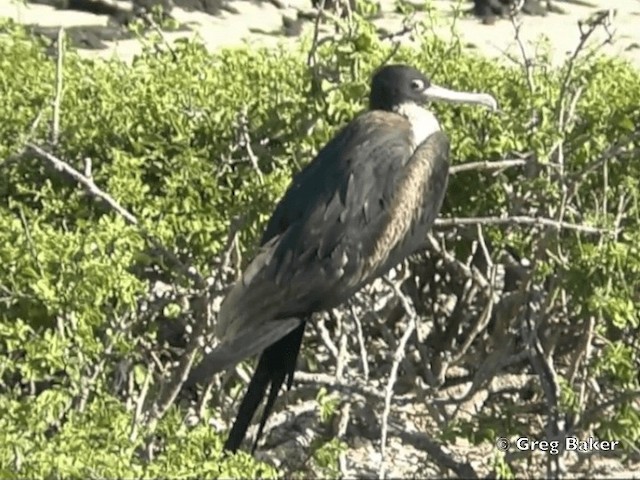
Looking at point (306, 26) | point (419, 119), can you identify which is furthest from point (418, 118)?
point (306, 26)

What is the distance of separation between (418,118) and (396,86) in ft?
0.31

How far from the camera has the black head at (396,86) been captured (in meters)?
4.16

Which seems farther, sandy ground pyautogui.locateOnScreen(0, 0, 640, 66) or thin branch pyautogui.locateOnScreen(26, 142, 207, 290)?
sandy ground pyautogui.locateOnScreen(0, 0, 640, 66)

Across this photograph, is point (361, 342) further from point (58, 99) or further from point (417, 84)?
point (58, 99)

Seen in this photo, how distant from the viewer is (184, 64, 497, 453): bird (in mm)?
3730

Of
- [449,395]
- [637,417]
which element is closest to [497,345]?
[449,395]

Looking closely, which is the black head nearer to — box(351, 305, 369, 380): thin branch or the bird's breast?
the bird's breast

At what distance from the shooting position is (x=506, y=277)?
15.0 ft

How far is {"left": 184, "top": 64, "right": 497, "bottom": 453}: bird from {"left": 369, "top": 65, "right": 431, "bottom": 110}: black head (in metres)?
0.17

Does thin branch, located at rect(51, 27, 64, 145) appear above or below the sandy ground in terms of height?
above

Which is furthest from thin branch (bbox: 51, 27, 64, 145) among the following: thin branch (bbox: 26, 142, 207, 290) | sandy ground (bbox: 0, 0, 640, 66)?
sandy ground (bbox: 0, 0, 640, 66)

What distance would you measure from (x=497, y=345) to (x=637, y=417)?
1.72 feet

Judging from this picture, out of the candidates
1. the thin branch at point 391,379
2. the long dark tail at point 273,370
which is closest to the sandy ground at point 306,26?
the thin branch at point 391,379

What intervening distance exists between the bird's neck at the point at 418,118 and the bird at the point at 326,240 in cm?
13
